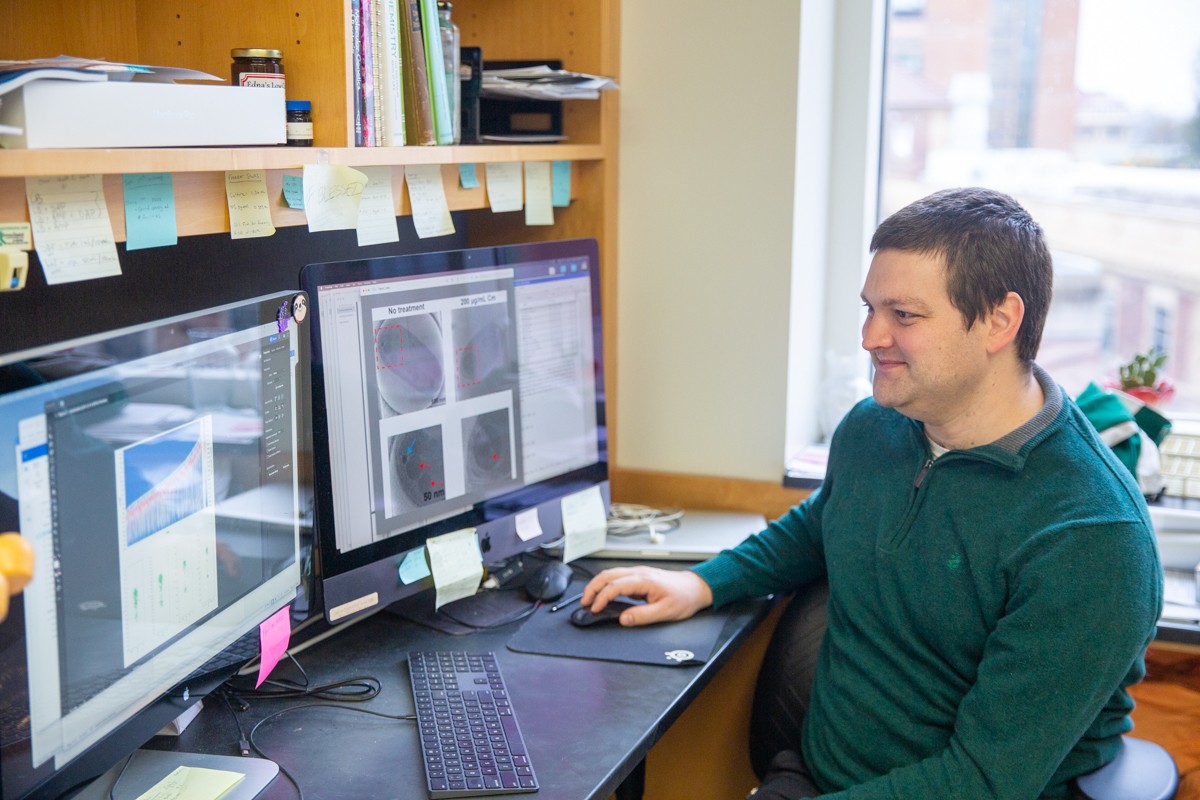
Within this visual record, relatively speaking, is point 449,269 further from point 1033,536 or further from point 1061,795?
point 1061,795

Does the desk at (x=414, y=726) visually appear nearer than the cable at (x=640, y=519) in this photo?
Yes

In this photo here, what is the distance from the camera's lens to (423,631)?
165 cm

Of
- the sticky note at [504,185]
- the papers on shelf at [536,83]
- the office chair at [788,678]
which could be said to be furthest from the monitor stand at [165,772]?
the papers on shelf at [536,83]

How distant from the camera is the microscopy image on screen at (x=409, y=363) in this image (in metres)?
1.52

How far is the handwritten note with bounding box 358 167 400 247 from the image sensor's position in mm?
1542

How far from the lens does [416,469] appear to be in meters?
1.58

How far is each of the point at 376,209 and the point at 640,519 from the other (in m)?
0.78

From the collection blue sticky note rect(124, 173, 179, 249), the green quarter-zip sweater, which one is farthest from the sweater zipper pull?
blue sticky note rect(124, 173, 179, 249)

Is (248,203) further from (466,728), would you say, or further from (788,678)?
(788,678)

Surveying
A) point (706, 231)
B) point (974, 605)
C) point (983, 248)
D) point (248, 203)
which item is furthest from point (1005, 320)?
point (248, 203)

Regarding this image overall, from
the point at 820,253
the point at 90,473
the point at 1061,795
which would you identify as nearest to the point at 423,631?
the point at 90,473

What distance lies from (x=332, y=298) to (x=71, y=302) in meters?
0.29

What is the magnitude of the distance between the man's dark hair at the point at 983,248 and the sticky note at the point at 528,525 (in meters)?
0.66

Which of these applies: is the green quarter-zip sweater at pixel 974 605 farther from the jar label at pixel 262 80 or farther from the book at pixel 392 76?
the jar label at pixel 262 80
